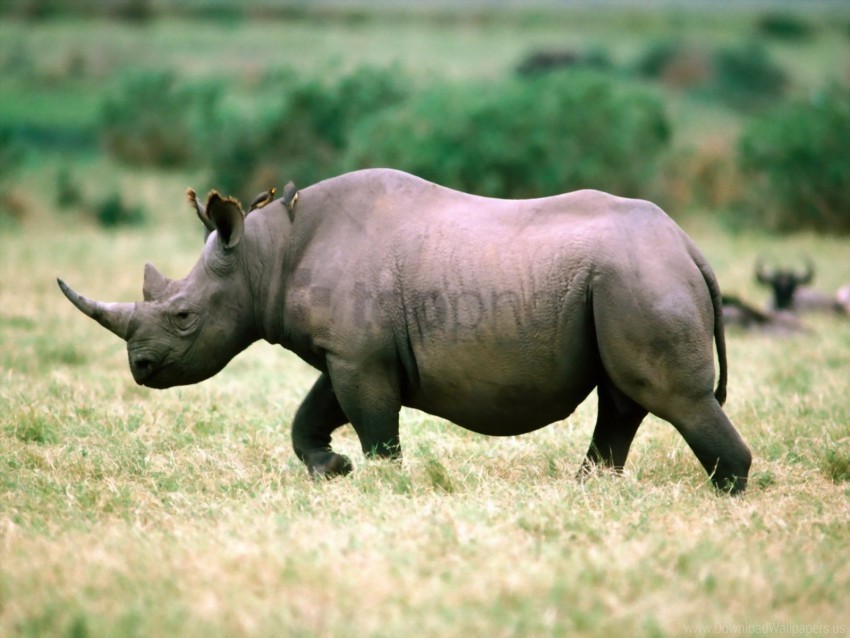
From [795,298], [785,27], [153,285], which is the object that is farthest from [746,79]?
[153,285]

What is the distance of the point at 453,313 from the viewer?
6.30 m

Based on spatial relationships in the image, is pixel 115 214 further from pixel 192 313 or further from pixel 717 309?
pixel 717 309

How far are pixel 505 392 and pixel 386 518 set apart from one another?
1039mm

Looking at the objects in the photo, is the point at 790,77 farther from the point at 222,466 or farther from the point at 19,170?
the point at 222,466

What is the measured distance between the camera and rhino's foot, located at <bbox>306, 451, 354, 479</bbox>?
21.8 feet

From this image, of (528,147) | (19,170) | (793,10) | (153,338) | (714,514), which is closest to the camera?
(714,514)

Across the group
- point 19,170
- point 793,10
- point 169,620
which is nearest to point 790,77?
point 793,10

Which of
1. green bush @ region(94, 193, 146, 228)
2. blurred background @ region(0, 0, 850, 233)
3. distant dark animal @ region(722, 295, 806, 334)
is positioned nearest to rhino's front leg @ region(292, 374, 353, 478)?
distant dark animal @ region(722, 295, 806, 334)

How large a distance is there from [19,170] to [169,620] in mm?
18041

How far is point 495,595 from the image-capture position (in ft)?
15.2

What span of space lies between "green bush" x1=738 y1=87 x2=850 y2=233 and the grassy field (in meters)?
8.88

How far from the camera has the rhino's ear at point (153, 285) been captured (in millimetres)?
6707

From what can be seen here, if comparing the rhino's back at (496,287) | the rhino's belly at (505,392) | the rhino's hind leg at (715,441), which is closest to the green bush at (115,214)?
the rhino's back at (496,287)

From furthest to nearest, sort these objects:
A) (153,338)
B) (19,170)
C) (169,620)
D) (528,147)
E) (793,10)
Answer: (793,10) < (19,170) < (528,147) < (153,338) < (169,620)
